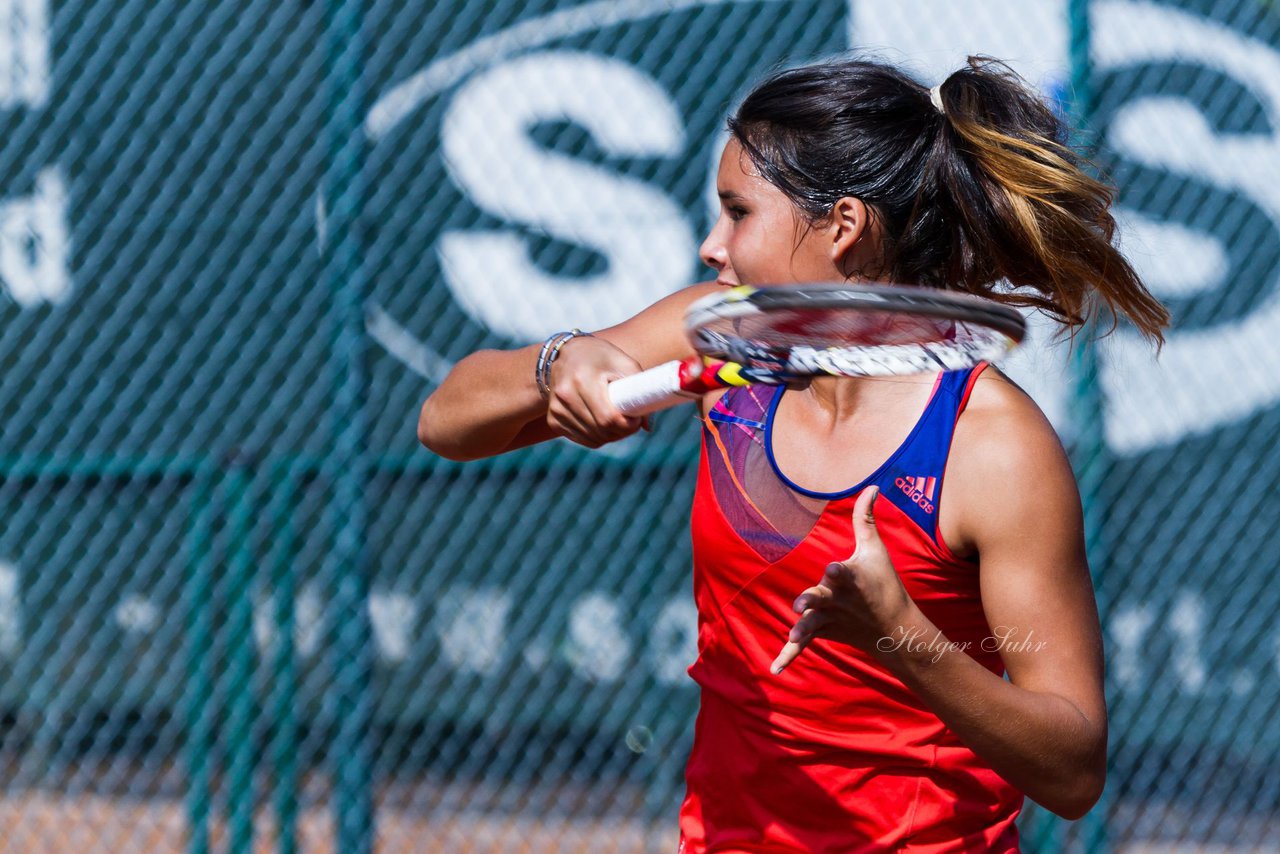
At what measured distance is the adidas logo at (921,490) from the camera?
162cm

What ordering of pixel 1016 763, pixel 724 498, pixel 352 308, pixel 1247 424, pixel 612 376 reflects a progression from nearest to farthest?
pixel 1016 763, pixel 612 376, pixel 724 498, pixel 352 308, pixel 1247 424

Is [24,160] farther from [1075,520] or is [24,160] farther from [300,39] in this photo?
[1075,520]

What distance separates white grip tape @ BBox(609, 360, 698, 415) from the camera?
5.10ft

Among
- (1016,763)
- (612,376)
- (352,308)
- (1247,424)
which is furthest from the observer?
(1247,424)

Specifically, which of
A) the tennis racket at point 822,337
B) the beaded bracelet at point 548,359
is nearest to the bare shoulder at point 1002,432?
the tennis racket at point 822,337

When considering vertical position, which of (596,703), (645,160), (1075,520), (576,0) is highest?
(1075,520)

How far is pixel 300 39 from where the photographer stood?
4.65m

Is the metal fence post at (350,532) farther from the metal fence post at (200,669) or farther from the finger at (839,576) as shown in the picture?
the finger at (839,576)

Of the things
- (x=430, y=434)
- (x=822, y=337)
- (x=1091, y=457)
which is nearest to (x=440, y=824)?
(x=1091, y=457)

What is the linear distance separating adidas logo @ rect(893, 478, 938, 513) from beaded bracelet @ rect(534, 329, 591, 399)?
1.55ft

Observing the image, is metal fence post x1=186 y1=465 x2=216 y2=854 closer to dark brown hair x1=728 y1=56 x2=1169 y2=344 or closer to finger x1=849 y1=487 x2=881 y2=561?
dark brown hair x1=728 y1=56 x2=1169 y2=344

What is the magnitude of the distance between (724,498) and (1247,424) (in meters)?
3.23

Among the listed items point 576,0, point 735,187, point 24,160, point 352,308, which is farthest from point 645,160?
point 735,187

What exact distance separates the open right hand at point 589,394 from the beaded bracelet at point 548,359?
0.04 m
